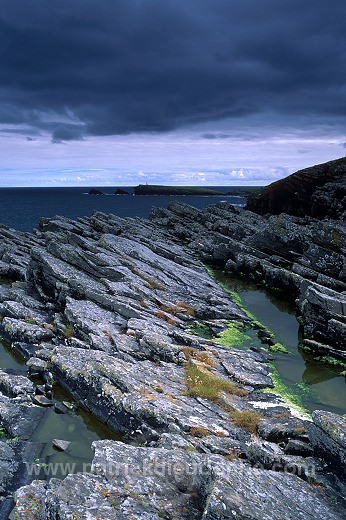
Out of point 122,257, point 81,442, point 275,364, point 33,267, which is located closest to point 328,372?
point 275,364

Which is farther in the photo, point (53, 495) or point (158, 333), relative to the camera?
point (158, 333)

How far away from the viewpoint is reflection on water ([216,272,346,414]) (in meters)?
23.6

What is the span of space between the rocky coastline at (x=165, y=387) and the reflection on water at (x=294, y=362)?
1614 millimetres

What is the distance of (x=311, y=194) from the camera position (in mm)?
88875

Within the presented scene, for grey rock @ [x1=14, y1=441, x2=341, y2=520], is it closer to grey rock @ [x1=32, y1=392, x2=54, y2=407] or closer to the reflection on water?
grey rock @ [x1=32, y1=392, x2=54, y2=407]

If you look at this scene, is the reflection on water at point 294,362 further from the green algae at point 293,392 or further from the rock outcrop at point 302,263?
the rock outcrop at point 302,263

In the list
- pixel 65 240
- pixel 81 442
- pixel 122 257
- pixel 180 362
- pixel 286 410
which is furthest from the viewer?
pixel 65 240

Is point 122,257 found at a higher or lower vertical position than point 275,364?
higher

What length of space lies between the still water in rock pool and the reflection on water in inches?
501

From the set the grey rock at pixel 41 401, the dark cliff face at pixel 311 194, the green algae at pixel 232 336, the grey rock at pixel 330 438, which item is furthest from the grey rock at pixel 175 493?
the dark cliff face at pixel 311 194

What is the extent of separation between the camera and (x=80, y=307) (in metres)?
31.2

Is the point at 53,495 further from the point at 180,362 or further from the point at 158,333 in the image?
the point at 158,333

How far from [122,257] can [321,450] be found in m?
34.8

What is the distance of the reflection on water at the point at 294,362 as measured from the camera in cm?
2356
